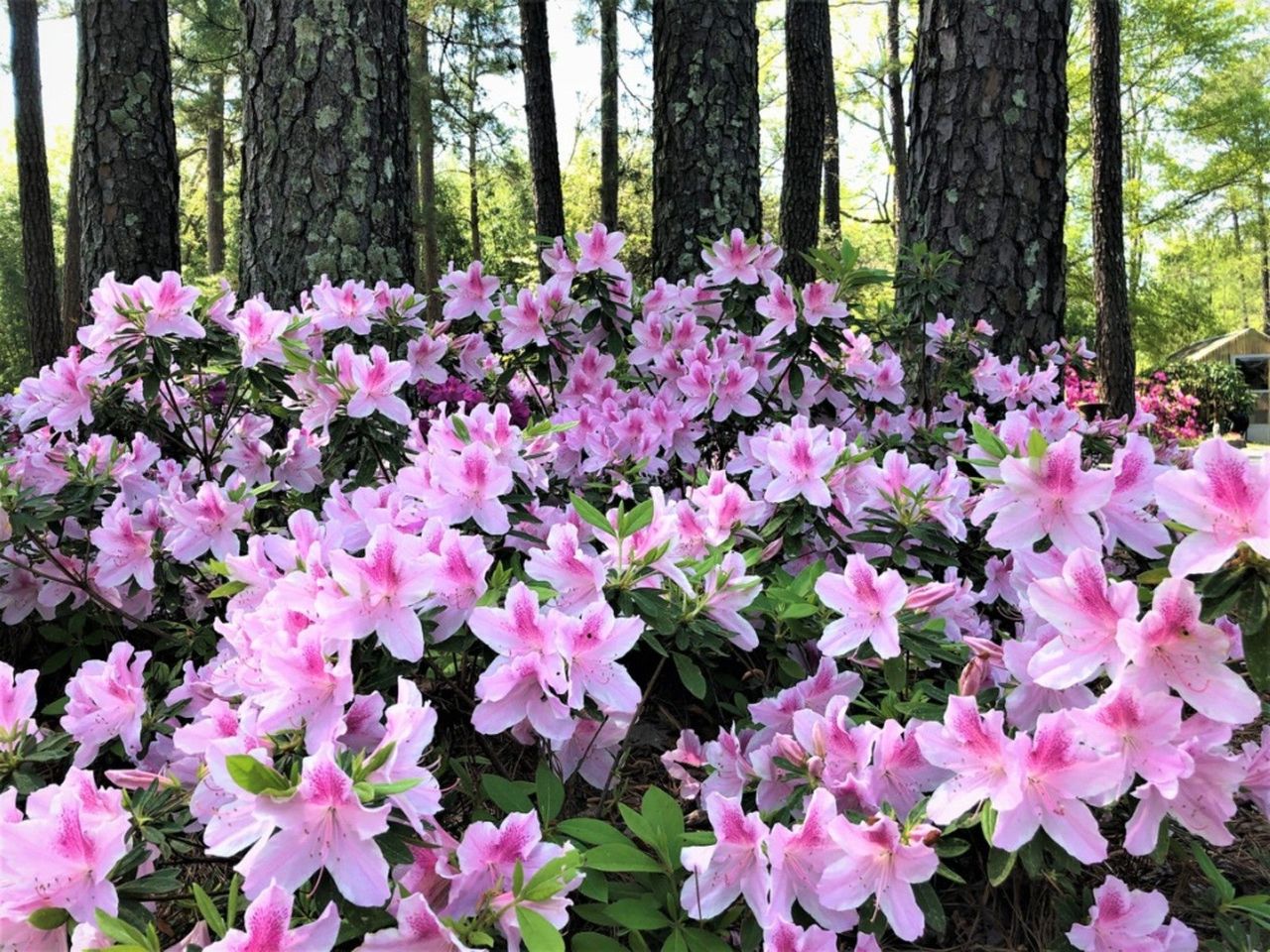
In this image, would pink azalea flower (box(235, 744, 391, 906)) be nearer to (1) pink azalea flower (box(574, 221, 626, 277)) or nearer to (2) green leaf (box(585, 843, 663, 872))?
(2) green leaf (box(585, 843, 663, 872))

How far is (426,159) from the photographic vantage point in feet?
42.3

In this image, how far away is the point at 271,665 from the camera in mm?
859

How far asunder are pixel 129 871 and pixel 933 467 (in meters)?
1.73

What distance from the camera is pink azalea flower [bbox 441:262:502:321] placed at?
2.32 metres

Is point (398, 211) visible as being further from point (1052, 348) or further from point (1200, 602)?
point (1200, 602)

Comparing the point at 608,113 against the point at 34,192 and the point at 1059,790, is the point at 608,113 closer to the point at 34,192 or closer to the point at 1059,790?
the point at 34,192

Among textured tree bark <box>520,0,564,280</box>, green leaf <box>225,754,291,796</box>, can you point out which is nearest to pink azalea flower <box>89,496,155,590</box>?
green leaf <box>225,754,291,796</box>

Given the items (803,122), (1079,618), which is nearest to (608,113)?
(803,122)

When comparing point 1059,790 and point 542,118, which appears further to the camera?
point 542,118

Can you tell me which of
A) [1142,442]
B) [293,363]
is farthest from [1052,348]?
[293,363]

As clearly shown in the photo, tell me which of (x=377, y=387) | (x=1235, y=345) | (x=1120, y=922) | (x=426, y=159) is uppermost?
(x=426, y=159)

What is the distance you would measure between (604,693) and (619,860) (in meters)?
0.16

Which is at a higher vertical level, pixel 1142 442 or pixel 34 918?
pixel 1142 442

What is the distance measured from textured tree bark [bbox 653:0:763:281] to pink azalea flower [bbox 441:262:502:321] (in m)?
1.69
